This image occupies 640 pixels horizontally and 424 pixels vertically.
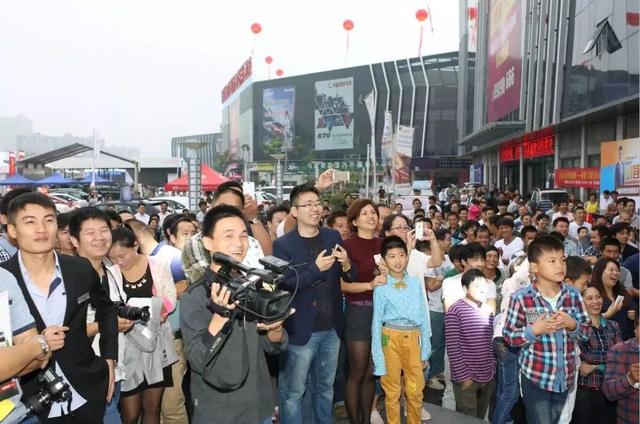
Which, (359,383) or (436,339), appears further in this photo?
(436,339)

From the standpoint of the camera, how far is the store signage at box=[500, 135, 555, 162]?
85.3 ft

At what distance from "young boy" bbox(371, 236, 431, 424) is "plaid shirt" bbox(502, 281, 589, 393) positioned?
2.52 ft

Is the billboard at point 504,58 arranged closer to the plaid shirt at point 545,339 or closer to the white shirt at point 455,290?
the white shirt at point 455,290

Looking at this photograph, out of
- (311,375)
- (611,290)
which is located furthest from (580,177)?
(311,375)

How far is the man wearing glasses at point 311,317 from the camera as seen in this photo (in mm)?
3820

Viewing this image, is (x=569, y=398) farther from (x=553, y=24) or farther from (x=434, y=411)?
(x=553, y=24)

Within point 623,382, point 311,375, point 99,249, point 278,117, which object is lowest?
point 311,375

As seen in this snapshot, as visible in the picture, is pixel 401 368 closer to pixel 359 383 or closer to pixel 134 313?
pixel 359 383

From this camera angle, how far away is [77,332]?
2902mm

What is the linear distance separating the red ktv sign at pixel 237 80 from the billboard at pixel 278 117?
318 inches

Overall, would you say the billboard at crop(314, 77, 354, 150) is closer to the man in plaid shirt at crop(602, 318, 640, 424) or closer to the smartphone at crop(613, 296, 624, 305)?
the smartphone at crop(613, 296, 624, 305)

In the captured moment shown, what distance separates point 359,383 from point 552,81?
20.5m

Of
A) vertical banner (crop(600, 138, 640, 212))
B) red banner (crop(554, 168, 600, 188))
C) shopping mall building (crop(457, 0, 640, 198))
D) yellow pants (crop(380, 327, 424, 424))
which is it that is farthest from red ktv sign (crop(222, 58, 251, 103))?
yellow pants (crop(380, 327, 424, 424))

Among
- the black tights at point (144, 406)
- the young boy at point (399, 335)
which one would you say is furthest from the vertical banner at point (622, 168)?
the black tights at point (144, 406)
